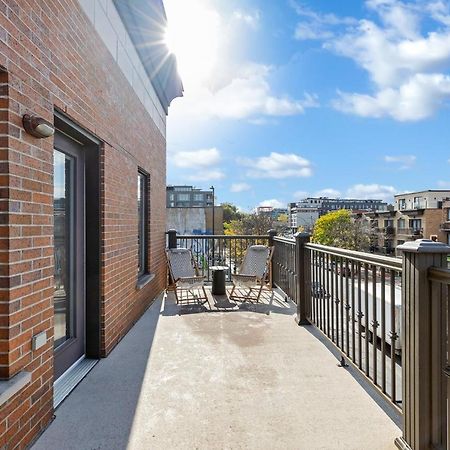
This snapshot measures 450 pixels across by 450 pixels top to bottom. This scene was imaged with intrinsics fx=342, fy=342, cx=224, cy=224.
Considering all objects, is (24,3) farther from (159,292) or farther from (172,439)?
(159,292)

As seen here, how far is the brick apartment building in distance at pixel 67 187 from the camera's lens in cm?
163

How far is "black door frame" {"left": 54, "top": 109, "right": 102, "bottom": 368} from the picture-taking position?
295cm

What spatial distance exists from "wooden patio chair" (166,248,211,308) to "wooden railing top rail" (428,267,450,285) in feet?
12.5

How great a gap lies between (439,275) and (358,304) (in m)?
0.97

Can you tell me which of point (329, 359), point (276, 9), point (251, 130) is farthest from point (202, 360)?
point (251, 130)

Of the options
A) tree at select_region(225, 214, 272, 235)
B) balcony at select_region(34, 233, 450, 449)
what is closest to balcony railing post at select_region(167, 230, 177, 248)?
balcony at select_region(34, 233, 450, 449)

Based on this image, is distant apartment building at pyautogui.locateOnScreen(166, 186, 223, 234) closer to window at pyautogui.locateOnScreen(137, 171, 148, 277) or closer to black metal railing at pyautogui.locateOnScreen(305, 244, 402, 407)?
window at pyautogui.locateOnScreen(137, 171, 148, 277)

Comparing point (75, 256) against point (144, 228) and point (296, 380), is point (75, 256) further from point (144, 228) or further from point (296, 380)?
point (144, 228)

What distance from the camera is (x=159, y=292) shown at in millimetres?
5805

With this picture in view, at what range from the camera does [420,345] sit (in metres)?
A: 1.57

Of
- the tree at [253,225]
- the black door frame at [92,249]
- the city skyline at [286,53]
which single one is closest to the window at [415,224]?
the tree at [253,225]

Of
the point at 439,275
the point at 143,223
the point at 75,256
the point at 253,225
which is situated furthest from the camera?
the point at 253,225

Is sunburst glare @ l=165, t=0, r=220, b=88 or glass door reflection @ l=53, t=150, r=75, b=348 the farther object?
sunburst glare @ l=165, t=0, r=220, b=88

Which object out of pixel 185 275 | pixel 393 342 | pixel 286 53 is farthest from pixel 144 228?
pixel 286 53
